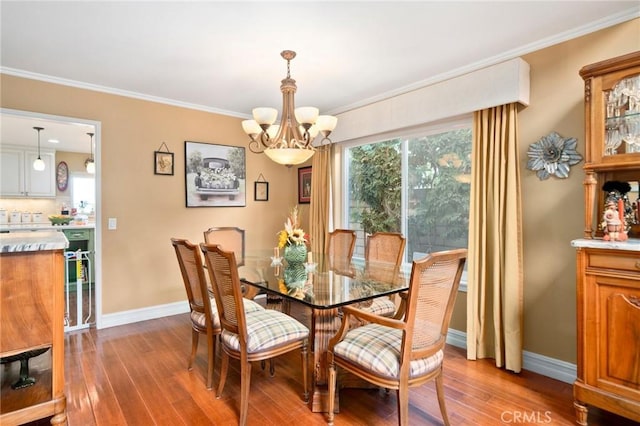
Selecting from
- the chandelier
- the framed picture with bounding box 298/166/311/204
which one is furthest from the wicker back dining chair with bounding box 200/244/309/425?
the framed picture with bounding box 298/166/311/204

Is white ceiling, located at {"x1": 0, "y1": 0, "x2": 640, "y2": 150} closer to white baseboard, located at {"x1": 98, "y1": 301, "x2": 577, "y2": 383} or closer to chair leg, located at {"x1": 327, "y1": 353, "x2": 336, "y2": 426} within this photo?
chair leg, located at {"x1": 327, "y1": 353, "x2": 336, "y2": 426}

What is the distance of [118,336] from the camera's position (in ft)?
11.0

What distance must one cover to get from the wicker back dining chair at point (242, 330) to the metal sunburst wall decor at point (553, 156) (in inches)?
85.2

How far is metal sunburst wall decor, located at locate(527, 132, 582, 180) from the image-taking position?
2.46 m

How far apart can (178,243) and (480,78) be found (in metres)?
2.76

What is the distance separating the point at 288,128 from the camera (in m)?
2.72

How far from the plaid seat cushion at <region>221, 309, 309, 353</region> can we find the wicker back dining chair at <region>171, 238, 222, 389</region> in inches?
8.3

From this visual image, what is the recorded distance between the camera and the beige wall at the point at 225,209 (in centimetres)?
248

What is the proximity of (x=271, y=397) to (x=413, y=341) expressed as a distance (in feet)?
3.75

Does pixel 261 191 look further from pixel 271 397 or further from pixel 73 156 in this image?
pixel 73 156

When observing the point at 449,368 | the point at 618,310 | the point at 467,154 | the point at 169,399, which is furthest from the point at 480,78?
the point at 169,399

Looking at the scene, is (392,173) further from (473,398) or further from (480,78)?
(473,398)

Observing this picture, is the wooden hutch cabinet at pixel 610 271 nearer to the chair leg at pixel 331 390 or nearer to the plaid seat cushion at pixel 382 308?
the plaid seat cushion at pixel 382 308

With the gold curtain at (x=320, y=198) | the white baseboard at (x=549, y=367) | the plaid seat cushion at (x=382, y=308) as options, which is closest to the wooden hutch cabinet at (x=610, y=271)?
the white baseboard at (x=549, y=367)
